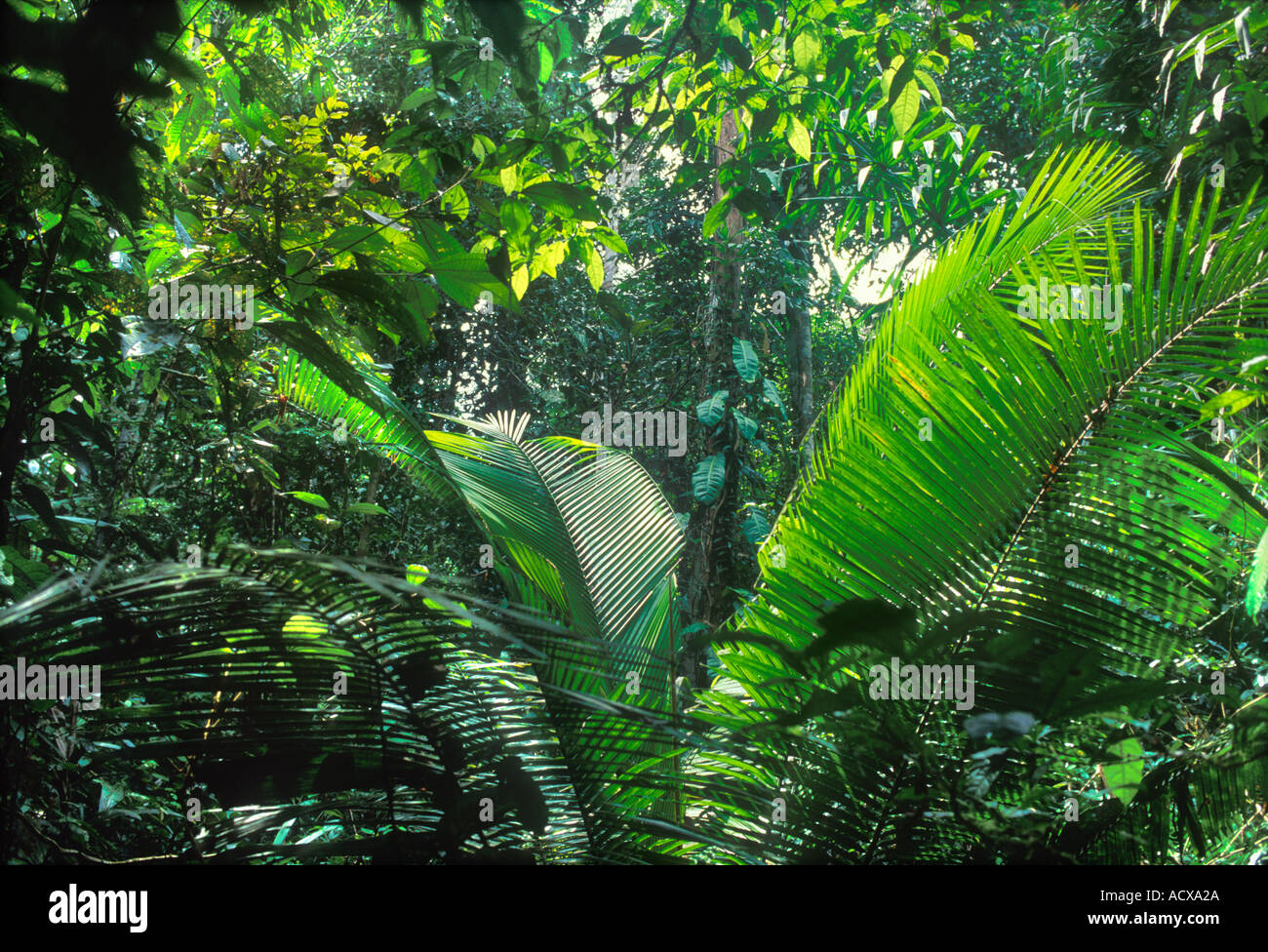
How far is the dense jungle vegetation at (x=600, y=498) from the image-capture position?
773 millimetres

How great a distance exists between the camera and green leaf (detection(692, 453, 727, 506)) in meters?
3.07

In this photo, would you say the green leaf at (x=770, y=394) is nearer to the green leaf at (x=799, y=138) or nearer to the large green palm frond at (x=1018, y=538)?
the green leaf at (x=799, y=138)

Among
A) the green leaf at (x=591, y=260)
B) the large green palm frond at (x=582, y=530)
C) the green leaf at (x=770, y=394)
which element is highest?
the green leaf at (x=770, y=394)

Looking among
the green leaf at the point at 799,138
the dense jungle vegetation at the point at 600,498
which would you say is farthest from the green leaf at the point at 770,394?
the green leaf at the point at 799,138

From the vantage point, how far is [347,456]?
7.91ft

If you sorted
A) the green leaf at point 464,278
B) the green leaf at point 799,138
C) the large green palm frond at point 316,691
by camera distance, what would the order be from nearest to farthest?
the large green palm frond at point 316,691 → the green leaf at point 464,278 → the green leaf at point 799,138

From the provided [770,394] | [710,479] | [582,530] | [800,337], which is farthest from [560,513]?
[800,337]

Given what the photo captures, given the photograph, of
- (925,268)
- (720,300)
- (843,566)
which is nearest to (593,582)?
(843,566)

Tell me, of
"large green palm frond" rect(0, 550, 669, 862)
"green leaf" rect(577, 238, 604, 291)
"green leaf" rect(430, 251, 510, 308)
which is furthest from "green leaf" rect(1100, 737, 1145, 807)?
"green leaf" rect(577, 238, 604, 291)

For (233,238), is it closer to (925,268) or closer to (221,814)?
(221,814)

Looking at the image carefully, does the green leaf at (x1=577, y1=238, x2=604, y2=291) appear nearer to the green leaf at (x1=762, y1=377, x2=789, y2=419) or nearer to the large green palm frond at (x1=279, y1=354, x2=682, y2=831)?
the large green palm frond at (x1=279, y1=354, x2=682, y2=831)

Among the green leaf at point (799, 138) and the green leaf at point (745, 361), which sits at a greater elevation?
the green leaf at point (799, 138)

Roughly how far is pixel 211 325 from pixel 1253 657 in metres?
2.13

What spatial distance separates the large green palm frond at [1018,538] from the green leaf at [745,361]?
6.87ft
